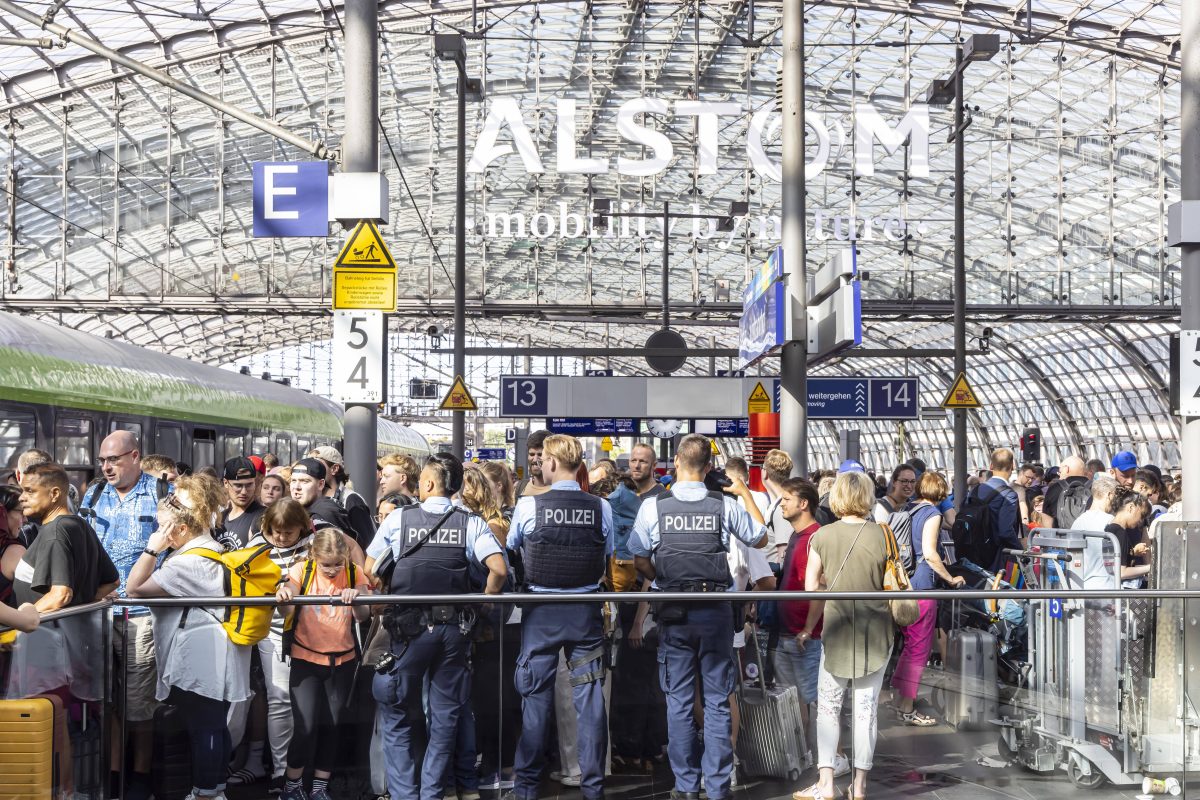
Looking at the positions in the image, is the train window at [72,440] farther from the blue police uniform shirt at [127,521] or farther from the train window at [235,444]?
the blue police uniform shirt at [127,521]

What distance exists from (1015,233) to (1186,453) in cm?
3846

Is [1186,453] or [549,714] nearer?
[549,714]

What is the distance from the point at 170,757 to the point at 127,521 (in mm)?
2215

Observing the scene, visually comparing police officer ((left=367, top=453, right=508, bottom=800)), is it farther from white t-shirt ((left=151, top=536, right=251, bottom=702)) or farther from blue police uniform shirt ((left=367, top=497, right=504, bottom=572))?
white t-shirt ((left=151, top=536, right=251, bottom=702))

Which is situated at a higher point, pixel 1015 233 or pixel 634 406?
pixel 1015 233

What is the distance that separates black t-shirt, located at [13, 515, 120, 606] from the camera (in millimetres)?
6164

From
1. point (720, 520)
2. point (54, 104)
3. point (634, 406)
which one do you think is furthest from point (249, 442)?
point (54, 104)

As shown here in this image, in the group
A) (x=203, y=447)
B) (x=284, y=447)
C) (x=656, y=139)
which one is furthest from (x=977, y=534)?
(x=284, y=447)

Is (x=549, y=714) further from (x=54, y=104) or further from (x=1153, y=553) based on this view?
(x=54, y=104)

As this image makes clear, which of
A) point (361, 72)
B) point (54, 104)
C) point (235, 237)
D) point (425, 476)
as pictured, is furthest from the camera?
point (235, 237)

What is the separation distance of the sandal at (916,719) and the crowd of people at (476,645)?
1cm

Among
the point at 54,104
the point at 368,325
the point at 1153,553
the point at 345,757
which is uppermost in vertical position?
the point at 54,104

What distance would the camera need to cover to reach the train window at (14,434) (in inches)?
511

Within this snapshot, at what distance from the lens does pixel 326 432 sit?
30.9 metres
